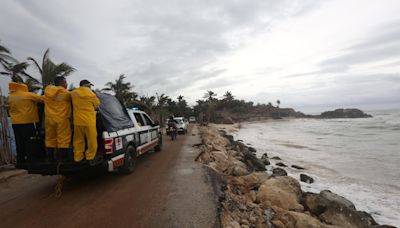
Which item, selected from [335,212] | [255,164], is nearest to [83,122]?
[335,212]

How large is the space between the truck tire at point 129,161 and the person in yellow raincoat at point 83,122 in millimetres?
1617

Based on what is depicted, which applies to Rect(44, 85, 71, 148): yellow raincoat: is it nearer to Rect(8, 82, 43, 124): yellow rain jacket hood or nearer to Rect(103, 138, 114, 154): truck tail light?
Rect(8, 82, 43, 124): yellow rain jacket hood

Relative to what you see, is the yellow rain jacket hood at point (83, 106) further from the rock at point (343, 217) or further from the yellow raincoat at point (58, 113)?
the rock at point (343, 217)

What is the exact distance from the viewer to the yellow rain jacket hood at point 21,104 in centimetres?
566

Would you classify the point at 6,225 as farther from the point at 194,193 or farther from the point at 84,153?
the point at 194,193

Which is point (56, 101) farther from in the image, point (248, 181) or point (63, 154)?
point (248, 181)

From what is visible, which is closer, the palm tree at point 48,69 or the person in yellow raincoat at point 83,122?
the person in yellow raincoat at point 83,122

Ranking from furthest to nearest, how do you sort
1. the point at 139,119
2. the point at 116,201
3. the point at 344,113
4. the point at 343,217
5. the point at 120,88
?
1. the point at 344,113
2. the point at 120,88
3. the point at 139,119
4. the point at 343,217
5. the point at 116,201

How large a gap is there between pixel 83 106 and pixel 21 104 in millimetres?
1626

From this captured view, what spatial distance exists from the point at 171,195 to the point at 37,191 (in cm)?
380

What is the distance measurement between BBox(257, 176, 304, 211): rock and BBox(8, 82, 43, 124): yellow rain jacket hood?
6343 millimetres

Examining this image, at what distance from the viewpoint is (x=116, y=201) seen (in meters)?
5.23

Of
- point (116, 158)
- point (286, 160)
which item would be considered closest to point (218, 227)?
point (116, 158)

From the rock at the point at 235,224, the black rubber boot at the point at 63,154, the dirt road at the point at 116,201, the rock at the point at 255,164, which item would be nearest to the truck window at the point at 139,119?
the dirt road at the point at 116,201
